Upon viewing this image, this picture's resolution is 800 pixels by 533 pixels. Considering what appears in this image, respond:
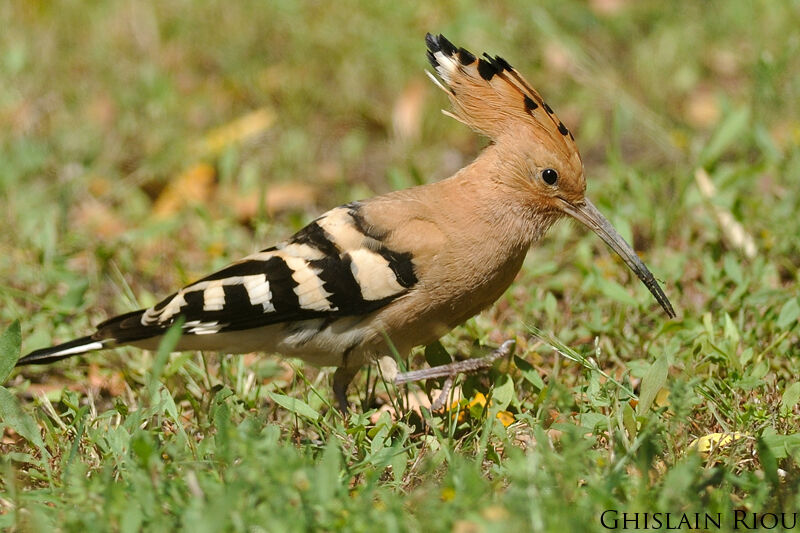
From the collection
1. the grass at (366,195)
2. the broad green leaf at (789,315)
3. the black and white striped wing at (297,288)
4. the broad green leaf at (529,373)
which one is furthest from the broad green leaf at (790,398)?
the black and white striped wing at (297,288)

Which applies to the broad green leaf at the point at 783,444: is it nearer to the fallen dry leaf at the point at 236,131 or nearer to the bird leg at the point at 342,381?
the bird leg at the point at 342,381

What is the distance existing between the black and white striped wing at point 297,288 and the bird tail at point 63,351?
3 cm

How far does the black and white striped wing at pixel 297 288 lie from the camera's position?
269 cm

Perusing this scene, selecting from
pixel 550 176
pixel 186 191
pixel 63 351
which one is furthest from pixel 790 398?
pixel 186 191

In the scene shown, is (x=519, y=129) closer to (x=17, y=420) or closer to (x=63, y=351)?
(x=63, y=351)

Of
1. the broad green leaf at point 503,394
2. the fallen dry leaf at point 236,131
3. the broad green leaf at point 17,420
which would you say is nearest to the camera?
the broad green leaf at point 17,420

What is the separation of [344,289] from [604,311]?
0.93 meters

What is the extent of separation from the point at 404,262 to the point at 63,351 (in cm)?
95

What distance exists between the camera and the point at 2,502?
2.20 m

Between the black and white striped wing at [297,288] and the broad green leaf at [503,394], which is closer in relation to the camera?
the broad green leaf at [503,394]

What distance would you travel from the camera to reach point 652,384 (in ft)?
7.95

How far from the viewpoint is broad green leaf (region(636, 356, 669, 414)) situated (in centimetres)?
241

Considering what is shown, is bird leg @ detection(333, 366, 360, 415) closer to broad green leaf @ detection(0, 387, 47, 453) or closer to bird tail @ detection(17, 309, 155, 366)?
bird tail @ detection(17, 309, 155, 366)

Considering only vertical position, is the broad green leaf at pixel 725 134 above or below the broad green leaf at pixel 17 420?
above
